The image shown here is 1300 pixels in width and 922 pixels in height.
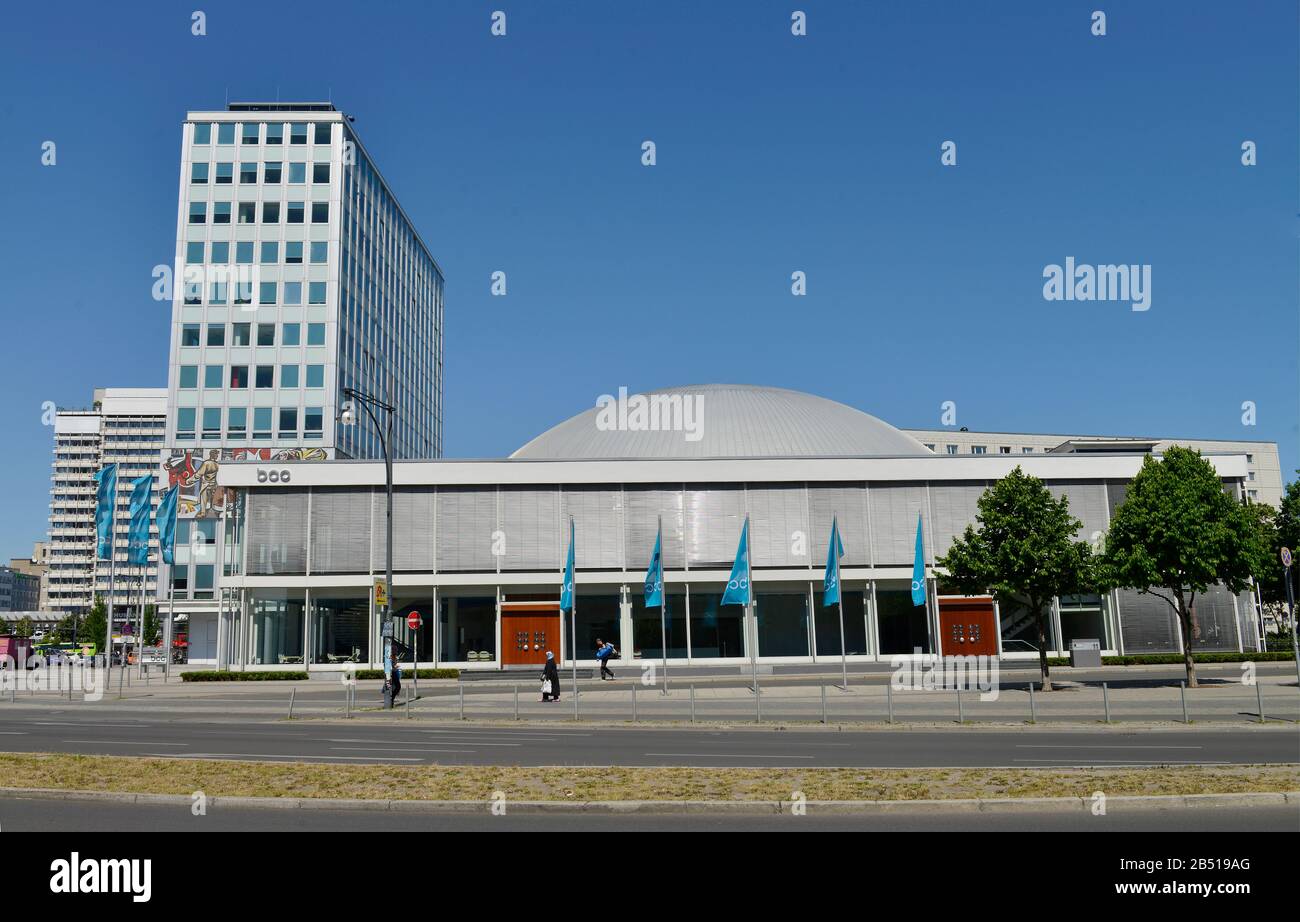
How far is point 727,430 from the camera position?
221 feet

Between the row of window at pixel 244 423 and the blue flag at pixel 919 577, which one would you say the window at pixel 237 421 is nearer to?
the row of window at pixel 244 423

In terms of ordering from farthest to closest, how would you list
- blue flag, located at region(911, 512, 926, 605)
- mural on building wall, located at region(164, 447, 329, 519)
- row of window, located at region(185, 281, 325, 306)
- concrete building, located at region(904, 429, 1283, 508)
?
1. concrete building, located at region(904, 429, 1283, 508)
2. row of window, located at region(185, 281, 325, 306)
3. mural on building wall, located at region(164, 447, 329, 519)
4. blue flag, located at region(911, 512, 926, 605)

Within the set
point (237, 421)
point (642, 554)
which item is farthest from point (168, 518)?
point (237, 421)

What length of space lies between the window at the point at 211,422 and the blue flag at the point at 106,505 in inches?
1260

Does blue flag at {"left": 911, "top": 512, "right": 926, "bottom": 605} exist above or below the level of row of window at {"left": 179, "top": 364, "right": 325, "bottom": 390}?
below

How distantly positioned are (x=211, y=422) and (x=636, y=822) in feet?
251

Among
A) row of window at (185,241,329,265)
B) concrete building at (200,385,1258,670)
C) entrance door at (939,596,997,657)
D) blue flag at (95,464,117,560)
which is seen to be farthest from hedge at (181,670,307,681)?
row of window at (185,241,329,265)

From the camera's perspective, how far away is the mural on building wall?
3120 inches

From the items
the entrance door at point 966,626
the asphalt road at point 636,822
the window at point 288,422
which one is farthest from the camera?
the window at point 288,422

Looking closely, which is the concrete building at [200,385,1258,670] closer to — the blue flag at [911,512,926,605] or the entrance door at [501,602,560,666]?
the entrance door at [501,602,560,666]

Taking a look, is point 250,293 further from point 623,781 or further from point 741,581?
point 623,781

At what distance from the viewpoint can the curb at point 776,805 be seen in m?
12.3

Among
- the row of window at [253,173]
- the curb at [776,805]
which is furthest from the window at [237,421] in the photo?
the curb at [776,805]
